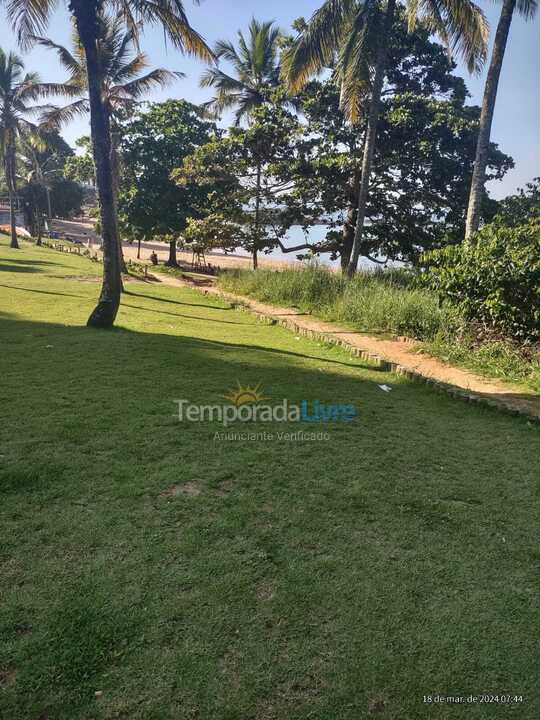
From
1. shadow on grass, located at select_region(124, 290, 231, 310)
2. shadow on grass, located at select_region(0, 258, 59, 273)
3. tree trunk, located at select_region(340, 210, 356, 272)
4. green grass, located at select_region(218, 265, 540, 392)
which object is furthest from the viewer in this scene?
shadow on grass, located at select_region(0, 258, 59, 273)

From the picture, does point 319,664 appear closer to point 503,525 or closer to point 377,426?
point 503,525

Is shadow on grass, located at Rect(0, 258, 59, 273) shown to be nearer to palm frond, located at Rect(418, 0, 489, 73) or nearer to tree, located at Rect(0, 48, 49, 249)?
tree, located at Rect(0, 48, 49, 249)

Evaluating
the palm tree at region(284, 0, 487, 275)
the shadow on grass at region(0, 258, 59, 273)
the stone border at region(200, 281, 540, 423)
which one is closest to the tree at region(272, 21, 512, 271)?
the palm tree at region(284, 0, 487, 275)

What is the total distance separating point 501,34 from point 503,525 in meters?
12.5

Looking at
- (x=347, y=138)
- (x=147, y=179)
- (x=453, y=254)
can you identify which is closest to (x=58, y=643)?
(x=453, y=254)

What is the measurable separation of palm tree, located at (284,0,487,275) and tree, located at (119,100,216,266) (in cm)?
1410

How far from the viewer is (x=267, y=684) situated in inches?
69.1

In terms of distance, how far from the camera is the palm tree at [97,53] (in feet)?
26.6

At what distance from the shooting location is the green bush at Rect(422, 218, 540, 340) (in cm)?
748

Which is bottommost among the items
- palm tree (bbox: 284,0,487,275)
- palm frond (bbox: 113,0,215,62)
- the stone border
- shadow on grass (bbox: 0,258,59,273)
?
the stone border

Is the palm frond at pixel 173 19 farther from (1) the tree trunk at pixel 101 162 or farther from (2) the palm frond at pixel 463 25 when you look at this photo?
(2) the palm frond at pixel 463 25

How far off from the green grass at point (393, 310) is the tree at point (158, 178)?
37.0 ft

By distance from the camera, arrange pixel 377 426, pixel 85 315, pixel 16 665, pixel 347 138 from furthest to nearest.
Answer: pixel 347 138, pixel 85 315, pixel 377 426, pixel 16 665
